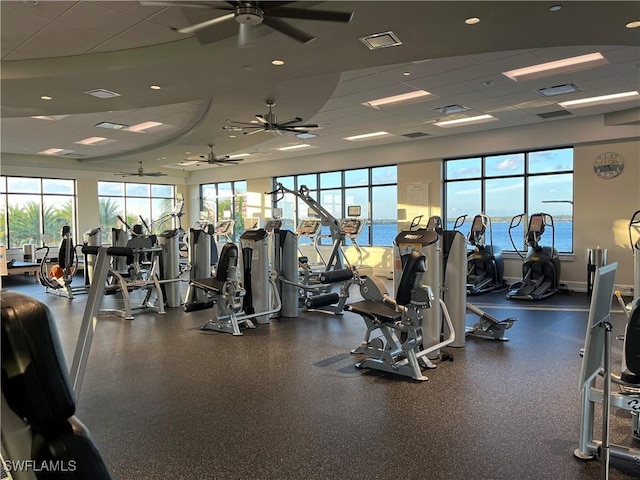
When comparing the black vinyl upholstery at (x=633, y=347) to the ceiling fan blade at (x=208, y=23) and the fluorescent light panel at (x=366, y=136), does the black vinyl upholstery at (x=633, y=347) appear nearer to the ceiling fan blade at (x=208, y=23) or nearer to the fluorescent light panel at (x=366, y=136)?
the ceiling fan blade at (x=208, y=23)

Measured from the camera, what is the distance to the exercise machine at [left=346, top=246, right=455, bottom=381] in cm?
397

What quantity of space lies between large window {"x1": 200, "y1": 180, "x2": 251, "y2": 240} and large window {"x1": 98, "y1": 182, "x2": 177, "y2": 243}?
116 cm

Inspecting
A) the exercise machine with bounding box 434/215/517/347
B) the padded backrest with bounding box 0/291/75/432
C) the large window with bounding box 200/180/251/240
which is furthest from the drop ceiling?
the large window with bounding box 200/180/251/240

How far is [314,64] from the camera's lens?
5055 mm

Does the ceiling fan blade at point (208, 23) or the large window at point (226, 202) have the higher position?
the ceiling fan blade at point (208, 23)

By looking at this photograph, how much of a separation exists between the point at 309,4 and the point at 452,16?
1.20m

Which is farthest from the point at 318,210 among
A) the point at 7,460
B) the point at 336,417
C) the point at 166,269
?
the point at 7,460

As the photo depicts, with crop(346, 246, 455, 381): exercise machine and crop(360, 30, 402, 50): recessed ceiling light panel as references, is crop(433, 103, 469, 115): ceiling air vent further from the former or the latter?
crop(346, 246, 455, 381): exercise machine

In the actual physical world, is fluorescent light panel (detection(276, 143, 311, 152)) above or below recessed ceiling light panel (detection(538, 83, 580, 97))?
below

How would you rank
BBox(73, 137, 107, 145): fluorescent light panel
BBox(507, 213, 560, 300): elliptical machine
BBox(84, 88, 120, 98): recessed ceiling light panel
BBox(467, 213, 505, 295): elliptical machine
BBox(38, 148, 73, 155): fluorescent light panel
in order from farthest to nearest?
1. BBox(38, 148, 73, 155): fluorescent light panel
2. BBox(73, 137, 107, 145): fluorescent light panel
3. BBox(467, 213, 505, 295): elliptical machine
4. BBox(507, 213, 560, 300): elliptical machine
5. BBox(84, 88, 120, 98): recessed ceiling light panel

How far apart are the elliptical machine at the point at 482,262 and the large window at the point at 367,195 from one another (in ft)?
8.94

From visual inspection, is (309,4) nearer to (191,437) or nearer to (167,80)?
(167,80)

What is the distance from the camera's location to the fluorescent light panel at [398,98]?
6.90 metres

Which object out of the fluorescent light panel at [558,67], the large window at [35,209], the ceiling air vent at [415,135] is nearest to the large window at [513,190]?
the ceiling air vent at [415,135]
